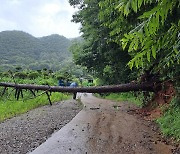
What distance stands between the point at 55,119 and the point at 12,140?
14.2 ft

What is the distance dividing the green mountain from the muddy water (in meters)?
72.2

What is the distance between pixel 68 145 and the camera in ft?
30.1

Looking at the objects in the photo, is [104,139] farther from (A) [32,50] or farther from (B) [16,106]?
(A) [32,50]

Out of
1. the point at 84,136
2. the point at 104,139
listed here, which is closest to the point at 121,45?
the point at 84,136

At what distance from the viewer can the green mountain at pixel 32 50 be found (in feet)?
303

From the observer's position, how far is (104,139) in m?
9.77

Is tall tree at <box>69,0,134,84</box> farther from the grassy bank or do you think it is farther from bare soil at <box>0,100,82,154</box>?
the grassy bank

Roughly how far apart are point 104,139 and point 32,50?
342ft

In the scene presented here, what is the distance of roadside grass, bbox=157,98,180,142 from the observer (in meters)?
9.88

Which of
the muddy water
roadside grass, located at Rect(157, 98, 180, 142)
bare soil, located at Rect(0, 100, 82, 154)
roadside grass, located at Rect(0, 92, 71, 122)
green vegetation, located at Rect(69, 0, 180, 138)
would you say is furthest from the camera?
roadside grass, located at Rect(0, 92, 71, 122)

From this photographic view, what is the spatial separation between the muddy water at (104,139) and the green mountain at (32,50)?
72158 millimetres

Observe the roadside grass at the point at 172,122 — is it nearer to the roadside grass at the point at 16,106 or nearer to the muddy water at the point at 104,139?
the muddy water at the point at 104,139

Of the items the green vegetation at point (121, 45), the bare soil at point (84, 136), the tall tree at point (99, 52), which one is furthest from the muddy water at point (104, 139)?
the tall tree at point (99, 52)

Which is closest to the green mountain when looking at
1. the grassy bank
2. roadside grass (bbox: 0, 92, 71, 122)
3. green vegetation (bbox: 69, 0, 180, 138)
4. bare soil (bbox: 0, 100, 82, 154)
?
green vegetation (bbox: 69, 0, 180, 138)
